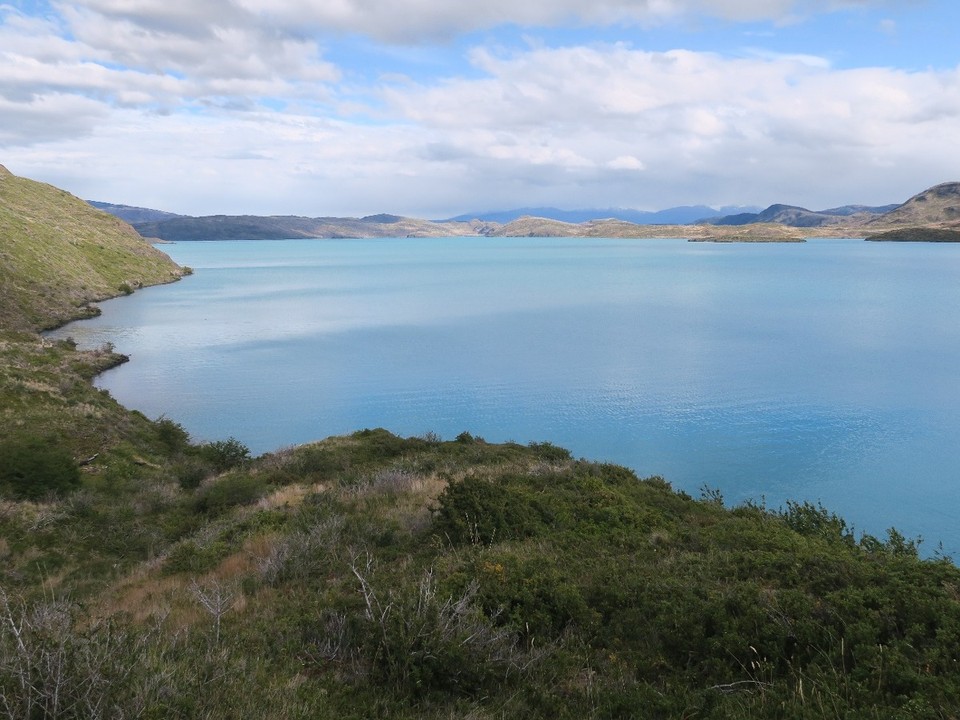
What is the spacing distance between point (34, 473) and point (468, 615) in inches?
628

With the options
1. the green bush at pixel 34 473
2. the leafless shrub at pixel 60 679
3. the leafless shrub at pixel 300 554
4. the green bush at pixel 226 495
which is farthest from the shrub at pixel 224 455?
the leafless shrub at pixel 60 679

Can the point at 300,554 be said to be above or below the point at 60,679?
below

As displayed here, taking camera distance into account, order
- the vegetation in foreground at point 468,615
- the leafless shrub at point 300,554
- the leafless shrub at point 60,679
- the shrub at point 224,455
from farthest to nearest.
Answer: the shrub at point 224,455, the leafless shrub at point 300,554, the vegetation in foreground at point 468,615, the leafless shrub at point 60,679

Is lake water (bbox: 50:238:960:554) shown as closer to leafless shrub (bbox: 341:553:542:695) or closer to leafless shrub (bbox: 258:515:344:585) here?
leafless shrub (bbox: 258:515:344:585)

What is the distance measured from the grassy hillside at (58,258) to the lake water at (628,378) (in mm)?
4886

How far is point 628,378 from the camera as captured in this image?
4088 centimetres

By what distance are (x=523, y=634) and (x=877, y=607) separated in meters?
4.15

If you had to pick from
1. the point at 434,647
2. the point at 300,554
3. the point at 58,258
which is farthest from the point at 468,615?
the point at 58,258

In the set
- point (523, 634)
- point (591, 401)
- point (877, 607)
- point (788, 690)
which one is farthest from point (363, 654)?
point (591, 401)

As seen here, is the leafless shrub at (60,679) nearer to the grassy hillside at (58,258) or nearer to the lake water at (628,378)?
the lake water at (628,378)

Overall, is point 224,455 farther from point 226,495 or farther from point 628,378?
point 628,378

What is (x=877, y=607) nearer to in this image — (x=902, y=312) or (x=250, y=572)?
(x=250, y=572)

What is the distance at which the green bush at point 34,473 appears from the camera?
16.6 m

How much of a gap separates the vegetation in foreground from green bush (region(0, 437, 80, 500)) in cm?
233
